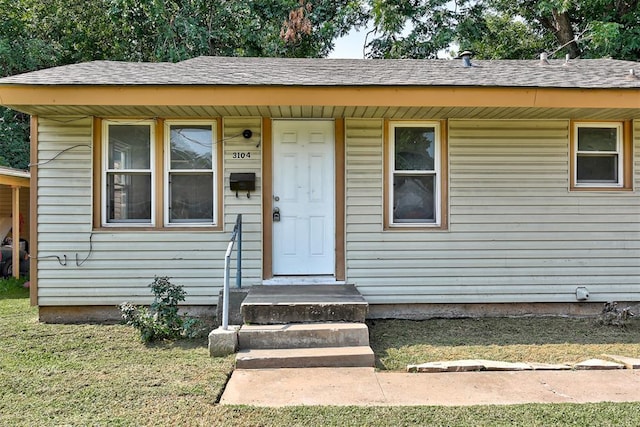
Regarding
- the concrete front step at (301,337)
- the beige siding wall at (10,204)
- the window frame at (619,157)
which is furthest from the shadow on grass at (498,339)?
the beige siding wall at (10,204)

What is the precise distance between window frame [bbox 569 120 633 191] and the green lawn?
1.78 m

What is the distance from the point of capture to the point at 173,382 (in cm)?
353

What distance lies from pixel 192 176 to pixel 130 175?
76cm

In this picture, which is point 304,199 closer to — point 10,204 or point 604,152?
point 604,152

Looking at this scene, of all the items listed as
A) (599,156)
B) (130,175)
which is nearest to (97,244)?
(130,175)

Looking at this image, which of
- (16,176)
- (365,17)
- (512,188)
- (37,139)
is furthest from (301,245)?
(365,17)

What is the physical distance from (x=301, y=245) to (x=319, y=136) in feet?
4.66

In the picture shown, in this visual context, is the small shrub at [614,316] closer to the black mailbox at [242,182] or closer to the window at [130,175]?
the black mailbox at [242,182]

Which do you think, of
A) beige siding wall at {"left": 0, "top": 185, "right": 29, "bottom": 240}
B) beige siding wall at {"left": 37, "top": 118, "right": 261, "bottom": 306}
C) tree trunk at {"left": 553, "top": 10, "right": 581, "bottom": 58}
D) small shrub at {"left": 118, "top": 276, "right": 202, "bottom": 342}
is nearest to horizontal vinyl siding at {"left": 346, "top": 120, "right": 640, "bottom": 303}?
beige siding wall at {"left": 37, "top": 118, "right": 261, "bottom": 306}

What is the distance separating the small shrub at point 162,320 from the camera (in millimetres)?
4605

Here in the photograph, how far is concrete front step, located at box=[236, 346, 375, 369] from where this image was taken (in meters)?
3.91

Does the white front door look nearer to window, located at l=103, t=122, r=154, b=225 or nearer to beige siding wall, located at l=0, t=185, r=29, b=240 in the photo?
window, located at l=103, t=122, r=154, b=225

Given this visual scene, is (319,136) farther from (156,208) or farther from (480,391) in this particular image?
(480,391)

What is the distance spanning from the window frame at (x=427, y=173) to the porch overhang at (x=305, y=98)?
478 mm
